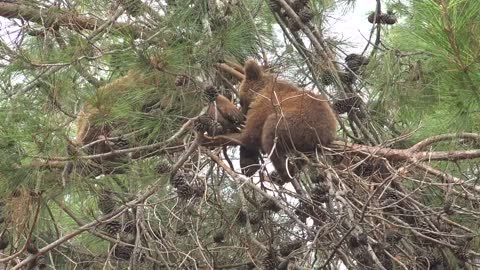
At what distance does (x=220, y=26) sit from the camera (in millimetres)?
3943

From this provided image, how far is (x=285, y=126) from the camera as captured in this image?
4059 millimetres

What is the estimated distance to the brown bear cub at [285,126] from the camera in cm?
414

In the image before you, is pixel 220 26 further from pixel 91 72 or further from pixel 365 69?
pixel 365 69

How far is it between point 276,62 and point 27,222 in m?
1.97

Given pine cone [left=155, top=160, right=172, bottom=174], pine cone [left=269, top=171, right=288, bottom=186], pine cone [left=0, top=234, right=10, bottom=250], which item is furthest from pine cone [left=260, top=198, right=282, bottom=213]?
pine cone [left=0, top=234, right=10, bottom=250]

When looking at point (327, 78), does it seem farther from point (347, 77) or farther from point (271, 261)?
point (271, 261)

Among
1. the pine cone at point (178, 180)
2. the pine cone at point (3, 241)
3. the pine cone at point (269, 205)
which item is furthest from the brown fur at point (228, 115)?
the pine cone at point (3, 241)

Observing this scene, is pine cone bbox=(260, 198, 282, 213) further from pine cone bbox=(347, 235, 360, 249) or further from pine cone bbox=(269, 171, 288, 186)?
pine cone bbox=(347, 235, 360, 249)

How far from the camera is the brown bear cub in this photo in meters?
4.14

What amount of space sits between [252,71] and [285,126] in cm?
74

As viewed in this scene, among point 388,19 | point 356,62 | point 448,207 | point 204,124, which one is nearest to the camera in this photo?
point 448,207

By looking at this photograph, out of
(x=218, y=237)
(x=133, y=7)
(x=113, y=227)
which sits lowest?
(x=218, y=237)

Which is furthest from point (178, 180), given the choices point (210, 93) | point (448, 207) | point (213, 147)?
point (448, 207)

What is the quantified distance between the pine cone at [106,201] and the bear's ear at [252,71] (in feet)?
3.93
